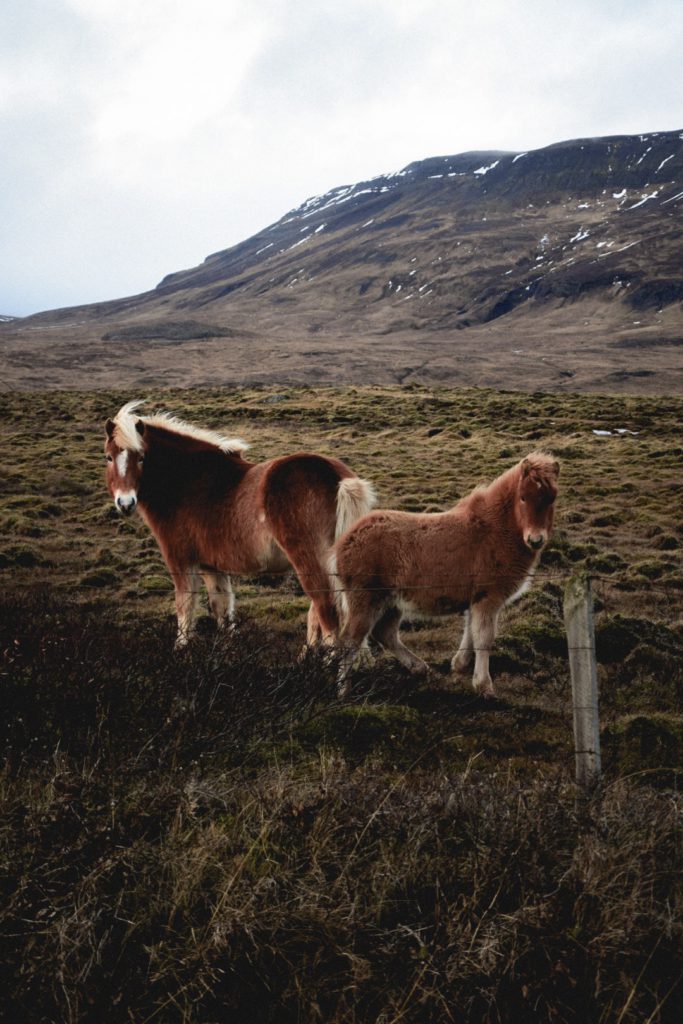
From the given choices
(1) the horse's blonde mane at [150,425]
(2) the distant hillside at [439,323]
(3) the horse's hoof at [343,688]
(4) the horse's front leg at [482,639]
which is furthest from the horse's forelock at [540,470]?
(2) the distant hillside at [439,323]

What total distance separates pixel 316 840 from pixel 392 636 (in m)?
4.10

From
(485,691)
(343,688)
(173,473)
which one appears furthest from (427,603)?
(173,473)

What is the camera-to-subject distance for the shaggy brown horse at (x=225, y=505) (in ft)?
24.0

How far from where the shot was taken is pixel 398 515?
7.25m

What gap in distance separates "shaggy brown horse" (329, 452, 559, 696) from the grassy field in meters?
0.53

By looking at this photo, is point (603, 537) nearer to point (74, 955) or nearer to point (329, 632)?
point (329, 632)

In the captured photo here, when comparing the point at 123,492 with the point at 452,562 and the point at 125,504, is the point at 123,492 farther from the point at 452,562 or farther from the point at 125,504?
the point at 452,562

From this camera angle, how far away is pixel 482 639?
6.64m

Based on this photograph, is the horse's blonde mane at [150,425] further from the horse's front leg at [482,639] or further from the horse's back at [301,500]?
the horse's front leg at [482,639]

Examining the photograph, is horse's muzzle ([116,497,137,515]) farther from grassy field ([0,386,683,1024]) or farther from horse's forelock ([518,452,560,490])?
horse's forelock ([518,452,560,490])

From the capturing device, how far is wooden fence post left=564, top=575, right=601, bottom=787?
3.81m

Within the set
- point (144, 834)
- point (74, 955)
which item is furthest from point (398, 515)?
point (74, 955)

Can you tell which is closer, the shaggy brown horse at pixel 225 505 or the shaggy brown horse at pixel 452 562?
the shaggy brown horse at pixel 452 562

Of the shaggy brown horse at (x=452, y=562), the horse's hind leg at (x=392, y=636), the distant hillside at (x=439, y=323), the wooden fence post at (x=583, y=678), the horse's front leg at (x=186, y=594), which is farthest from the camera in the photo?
the distant hillside at (x=439, y=323)
